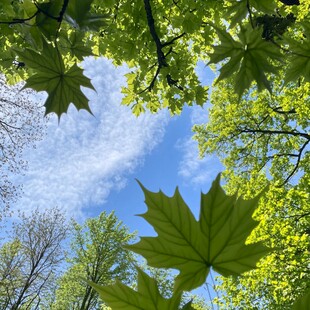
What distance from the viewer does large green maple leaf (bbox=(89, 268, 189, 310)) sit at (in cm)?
62

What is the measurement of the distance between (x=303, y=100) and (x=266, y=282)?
660cm

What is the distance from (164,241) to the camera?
687 mm

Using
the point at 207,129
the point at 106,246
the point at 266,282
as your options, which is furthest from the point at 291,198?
the point at 106,246

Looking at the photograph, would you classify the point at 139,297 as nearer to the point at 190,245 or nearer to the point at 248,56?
the point at 190,245

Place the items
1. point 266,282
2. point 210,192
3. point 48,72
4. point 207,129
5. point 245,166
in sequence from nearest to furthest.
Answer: point 210,192 < point 48,72 < point 266,282 < point 245,166 < point 207,129

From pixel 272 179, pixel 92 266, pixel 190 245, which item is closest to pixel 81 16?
pixel 190 245

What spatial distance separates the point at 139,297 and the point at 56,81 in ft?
4.44

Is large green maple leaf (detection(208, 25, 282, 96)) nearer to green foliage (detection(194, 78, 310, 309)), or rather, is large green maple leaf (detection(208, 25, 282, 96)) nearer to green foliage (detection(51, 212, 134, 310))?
green foliage (detection(194, 78, 310, 309))

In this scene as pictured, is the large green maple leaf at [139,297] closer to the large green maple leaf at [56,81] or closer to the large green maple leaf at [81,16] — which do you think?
the large green maple leaf at [56,81]

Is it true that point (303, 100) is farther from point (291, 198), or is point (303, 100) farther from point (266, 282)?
point (266, 282)

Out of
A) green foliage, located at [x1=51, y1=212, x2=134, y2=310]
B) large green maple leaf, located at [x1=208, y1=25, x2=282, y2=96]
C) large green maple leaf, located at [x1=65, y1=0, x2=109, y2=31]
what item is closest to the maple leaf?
large green maple leaf, located at [x1=208, y1=25, x2=282, y2=96]

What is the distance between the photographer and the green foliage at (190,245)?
2.10 feet

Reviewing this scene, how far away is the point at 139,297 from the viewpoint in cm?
63

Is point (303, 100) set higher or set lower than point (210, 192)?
higher
